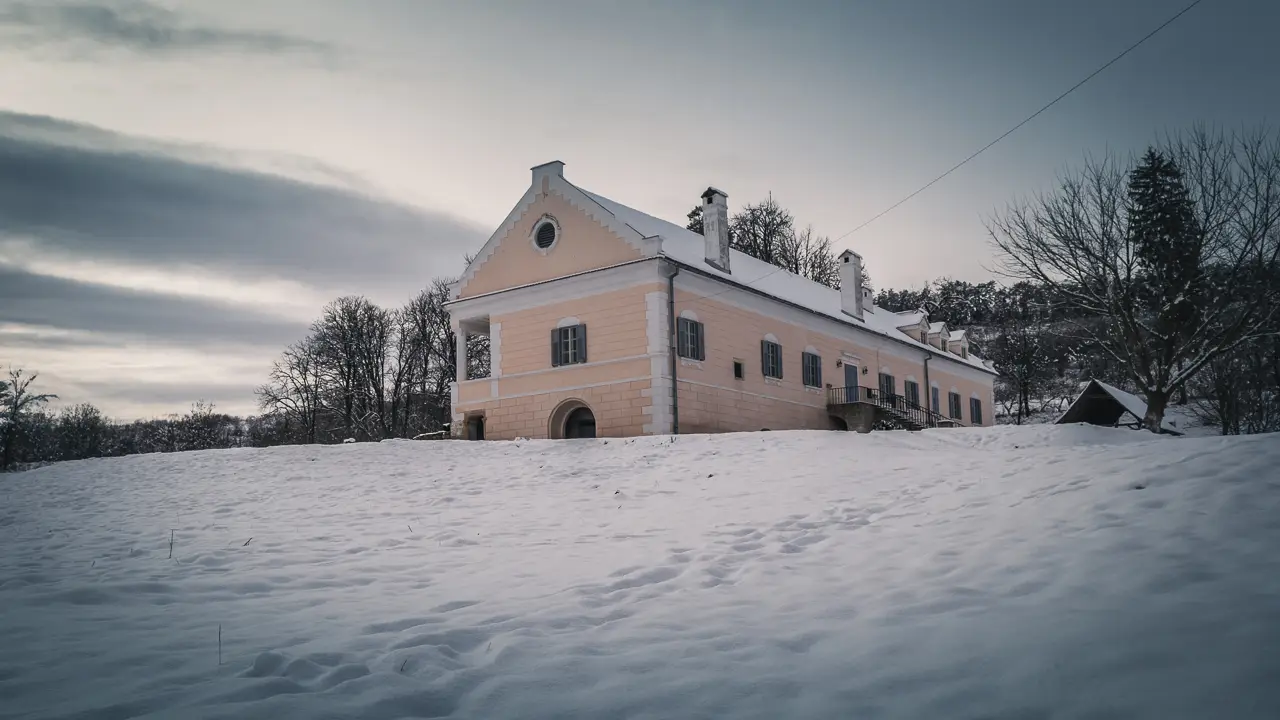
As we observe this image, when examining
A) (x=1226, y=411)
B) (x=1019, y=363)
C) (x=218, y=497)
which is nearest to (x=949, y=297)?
(x=1019, y=363)

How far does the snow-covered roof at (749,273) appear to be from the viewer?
903 inches

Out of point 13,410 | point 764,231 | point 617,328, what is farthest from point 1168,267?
point 13,410

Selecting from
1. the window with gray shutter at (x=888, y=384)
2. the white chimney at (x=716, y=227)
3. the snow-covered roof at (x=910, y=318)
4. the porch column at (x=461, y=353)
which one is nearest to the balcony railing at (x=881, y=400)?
the window with gray shutter at (x=888, y=384)

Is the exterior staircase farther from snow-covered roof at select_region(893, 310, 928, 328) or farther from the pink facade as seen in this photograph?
snow-covered roof at select_region(893, 310, 928, 328)

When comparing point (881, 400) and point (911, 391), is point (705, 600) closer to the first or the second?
point (881, 400)

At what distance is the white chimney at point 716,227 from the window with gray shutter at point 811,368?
4839 mm

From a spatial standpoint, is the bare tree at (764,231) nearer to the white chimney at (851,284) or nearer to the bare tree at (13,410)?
the white chimney at (851,284)

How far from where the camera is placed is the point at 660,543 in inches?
346

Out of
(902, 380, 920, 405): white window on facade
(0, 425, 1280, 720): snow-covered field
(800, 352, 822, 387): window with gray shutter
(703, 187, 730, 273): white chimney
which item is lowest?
(0, 425, 1280, 720): snow-covered field

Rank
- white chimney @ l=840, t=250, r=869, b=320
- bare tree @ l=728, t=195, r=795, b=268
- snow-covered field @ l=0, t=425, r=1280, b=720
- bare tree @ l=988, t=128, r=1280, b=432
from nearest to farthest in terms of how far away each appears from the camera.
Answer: snow-covered field @ l=0, t=425, r=1280, b=720
bare tree @ l=988, t=128, r=1280, b=432
white chimney @ l=840, t=250, r=869, b=320
bare tree @ l=728, t=195, r=795, b=268

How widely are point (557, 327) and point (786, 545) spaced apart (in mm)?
15291

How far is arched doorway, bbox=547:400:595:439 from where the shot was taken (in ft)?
73.4

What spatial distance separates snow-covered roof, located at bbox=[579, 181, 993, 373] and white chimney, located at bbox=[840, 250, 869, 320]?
1.50 ft

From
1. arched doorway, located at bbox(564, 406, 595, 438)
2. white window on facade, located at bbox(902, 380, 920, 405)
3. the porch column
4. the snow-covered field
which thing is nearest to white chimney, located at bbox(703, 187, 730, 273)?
arched doorway, located at bbox(564, 406, 595, 438)
